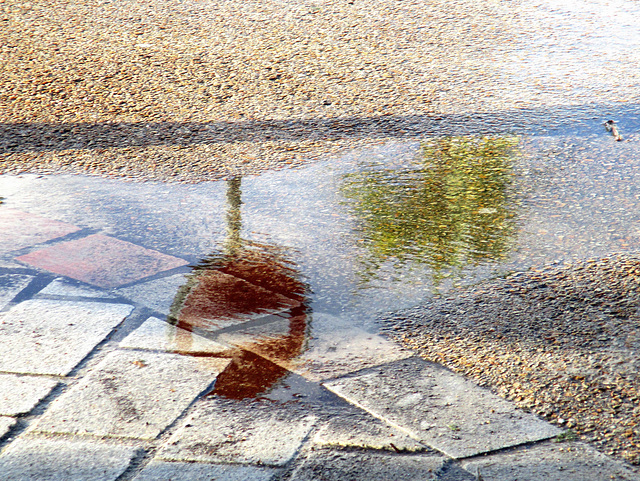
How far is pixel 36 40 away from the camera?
609 centimetres

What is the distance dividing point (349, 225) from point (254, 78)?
2.31 m

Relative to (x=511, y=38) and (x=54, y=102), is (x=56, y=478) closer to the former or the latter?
(x=54, y=102)

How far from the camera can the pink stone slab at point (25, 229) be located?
318 centimetres

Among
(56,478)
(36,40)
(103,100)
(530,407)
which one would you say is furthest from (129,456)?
(36,40)

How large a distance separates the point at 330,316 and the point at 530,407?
0.84 meters

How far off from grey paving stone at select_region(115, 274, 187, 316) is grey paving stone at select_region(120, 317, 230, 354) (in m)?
0.12

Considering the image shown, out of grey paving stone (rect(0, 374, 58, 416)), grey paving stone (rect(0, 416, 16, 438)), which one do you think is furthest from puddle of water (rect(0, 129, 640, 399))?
grey paving stone (rect(0, 416, 16, 438))

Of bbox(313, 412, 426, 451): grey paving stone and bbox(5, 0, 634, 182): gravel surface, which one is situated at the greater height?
bbox(5, 0, 634, 182): gravel surface

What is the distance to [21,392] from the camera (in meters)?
2.17

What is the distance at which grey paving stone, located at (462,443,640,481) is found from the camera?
178 centimetres

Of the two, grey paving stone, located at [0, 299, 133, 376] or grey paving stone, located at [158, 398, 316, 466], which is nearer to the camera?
grey paving stone, located at [158, 398, 316, 466]

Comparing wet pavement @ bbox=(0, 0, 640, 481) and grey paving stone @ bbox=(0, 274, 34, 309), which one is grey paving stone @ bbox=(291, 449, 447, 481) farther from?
grey paving stone @ bbox=(0, 274, 34, 309)

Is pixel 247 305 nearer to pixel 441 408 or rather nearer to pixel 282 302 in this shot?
pixel 282 302

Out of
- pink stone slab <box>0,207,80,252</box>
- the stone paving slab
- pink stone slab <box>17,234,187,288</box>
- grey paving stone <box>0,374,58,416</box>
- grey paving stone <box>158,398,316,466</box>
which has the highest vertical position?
pink stone slab <box>0,207,80,252</box>
